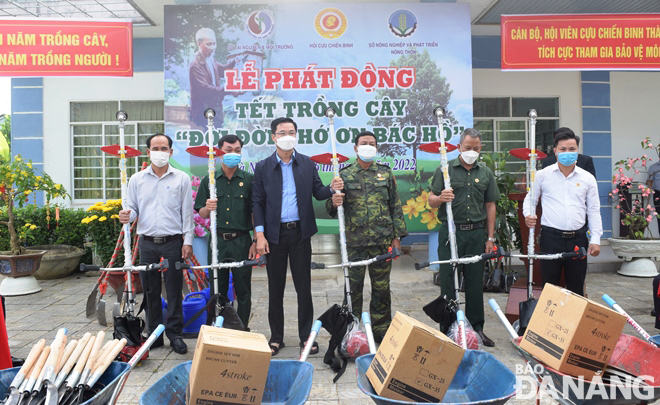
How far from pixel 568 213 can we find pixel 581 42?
2.61m

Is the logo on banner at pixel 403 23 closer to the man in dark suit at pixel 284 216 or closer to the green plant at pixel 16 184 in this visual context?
the man in dark suit at pixel 284 216

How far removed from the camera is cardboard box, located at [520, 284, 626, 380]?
180 centimetres

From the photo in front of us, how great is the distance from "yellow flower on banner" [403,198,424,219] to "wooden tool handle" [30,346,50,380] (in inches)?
220

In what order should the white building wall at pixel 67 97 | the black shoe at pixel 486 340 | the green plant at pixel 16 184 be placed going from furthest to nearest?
the white building wall at pixel 67 97, the green plant at pixel 16 184, the black shoe at pixel 486 340

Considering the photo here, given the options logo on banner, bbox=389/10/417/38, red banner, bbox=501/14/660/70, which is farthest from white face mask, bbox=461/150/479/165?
logo on banner, bbox=389/10/417/38

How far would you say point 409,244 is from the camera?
764 cm

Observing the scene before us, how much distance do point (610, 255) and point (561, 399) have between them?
23.4 feet

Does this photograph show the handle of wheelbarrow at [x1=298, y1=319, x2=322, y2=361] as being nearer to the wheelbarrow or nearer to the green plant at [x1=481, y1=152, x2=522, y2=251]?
the wheelbarrow

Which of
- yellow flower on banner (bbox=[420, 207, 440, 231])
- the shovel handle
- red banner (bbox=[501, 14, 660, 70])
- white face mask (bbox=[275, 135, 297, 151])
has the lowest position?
the shovel handle

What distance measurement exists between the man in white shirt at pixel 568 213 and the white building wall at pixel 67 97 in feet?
21.8

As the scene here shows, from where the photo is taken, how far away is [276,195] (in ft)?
12.3

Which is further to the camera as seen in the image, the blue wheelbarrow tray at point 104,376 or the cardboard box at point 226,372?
the blue wheelbarrow tray at point 104,376

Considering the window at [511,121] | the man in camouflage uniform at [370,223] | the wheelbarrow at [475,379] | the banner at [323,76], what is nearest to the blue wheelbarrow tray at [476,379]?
the wheelbarrow at [475,379]

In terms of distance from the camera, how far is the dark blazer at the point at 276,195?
3.76 meters
